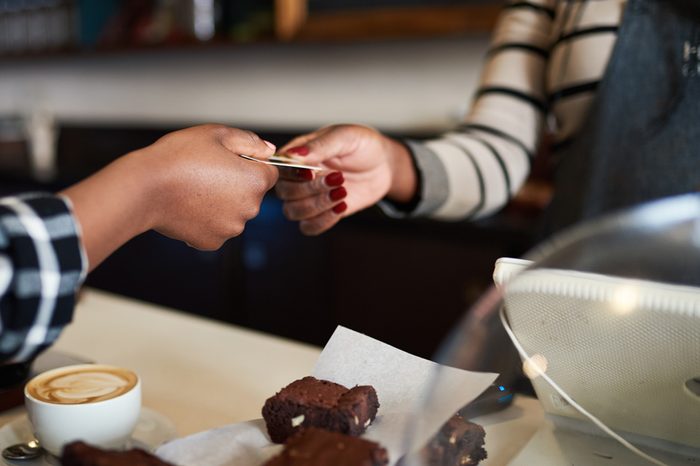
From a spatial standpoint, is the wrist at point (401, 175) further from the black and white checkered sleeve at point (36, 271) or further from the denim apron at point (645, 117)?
the black and white checkered sleeve at point (36, 271)

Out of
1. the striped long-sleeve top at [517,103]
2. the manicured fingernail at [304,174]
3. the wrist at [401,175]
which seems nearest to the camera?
the manicured fingernail at [304,174]

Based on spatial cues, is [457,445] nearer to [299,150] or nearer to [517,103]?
[299,150]

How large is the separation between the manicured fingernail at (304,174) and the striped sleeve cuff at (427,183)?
1.08ft

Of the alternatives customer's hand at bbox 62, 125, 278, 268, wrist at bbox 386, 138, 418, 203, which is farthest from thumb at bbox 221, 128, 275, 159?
wrist at bbox 386, 138, 418, 203

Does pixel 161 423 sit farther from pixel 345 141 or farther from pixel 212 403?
pixel 345 141

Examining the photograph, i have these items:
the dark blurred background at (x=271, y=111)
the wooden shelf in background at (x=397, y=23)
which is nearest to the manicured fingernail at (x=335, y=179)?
the dark blurred background at (x=271, y=111)

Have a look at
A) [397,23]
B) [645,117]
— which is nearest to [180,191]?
[645,117]

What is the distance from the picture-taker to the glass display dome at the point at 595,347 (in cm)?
47

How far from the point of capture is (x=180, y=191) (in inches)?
23.6

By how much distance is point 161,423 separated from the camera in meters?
0.73

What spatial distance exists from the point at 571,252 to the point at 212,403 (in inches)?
19.6

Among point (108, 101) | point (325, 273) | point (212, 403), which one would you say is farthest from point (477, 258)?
point (108, 101)

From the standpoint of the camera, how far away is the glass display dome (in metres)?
0.47

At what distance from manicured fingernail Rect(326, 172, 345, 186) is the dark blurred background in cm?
87
